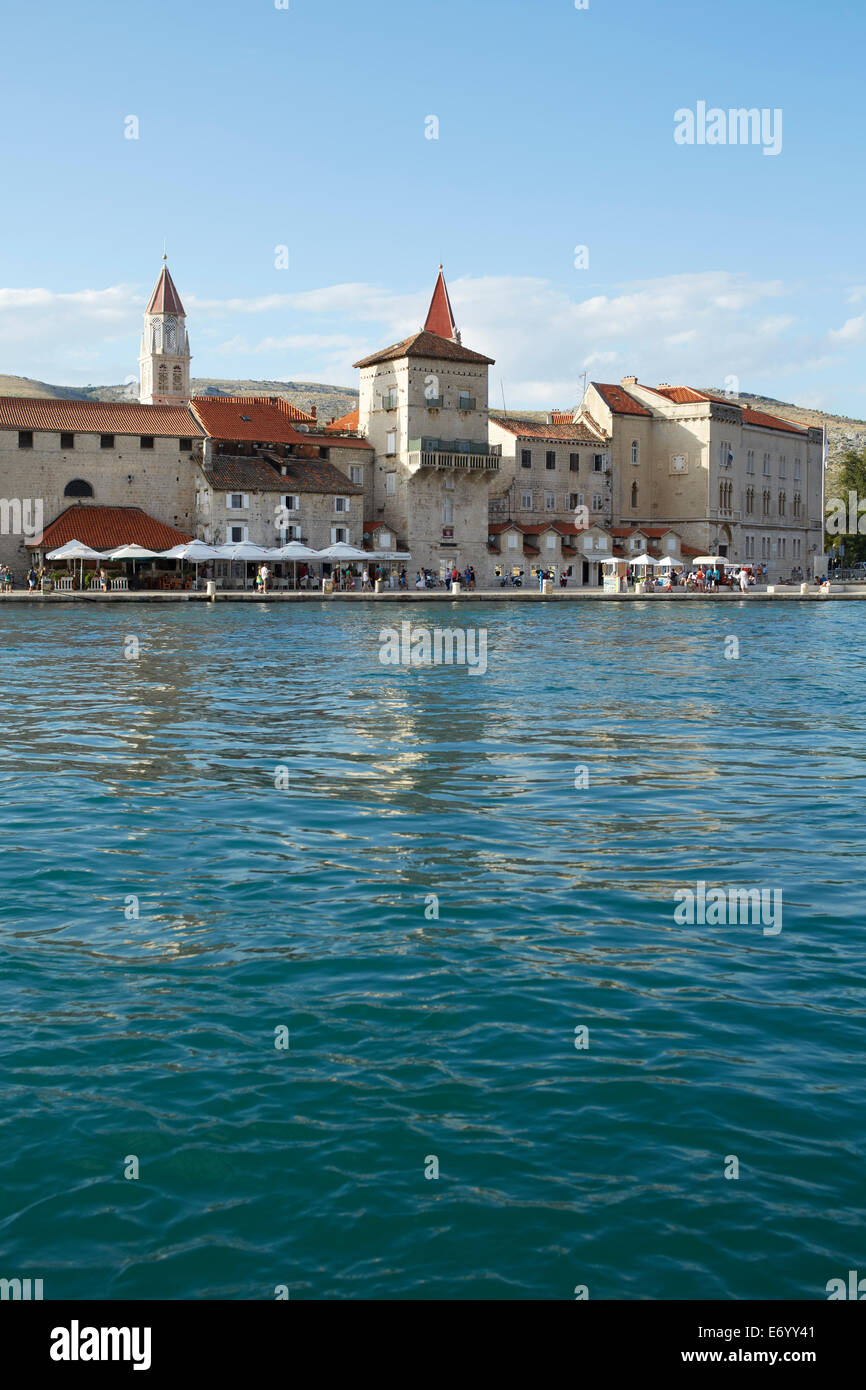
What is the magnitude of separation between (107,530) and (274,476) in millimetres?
8289

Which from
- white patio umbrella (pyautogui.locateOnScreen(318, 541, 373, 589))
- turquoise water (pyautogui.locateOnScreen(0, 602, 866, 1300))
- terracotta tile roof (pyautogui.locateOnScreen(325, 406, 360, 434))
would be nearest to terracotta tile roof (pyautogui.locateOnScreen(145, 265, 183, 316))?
terracotta tile roof (pyautogui.locateOnScreen(325, 406, 360, 434))

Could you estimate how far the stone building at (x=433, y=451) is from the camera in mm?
62156

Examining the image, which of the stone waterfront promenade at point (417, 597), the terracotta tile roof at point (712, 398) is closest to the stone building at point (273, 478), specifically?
the stone waterfront promenade at point (417, 597)

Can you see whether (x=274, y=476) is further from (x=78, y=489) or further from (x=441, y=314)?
(x=441, y=314)

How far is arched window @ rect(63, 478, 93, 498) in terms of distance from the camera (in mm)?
56781

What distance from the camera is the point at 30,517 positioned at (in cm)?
5516

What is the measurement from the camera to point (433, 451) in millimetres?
61812

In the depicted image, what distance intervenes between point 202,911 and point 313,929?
81 centimetres

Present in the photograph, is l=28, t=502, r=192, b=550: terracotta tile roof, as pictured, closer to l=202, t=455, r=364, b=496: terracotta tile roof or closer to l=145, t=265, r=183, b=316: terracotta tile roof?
l=202, t=455, r=364, b=496: terracotta tile roof

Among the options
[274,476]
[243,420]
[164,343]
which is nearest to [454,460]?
[274,476]

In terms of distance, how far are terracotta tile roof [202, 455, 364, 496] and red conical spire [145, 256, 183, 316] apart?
835 inches

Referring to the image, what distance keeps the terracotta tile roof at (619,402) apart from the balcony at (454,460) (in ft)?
35.9
